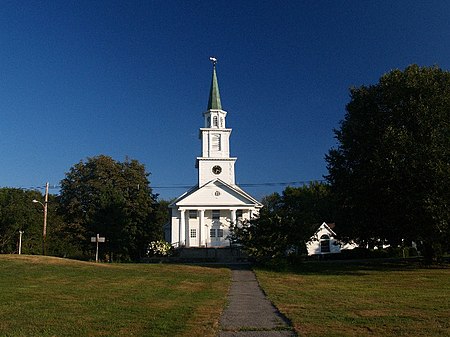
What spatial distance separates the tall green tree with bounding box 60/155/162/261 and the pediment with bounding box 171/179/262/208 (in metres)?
4.31

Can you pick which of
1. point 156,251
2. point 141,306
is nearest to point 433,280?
point 141,306

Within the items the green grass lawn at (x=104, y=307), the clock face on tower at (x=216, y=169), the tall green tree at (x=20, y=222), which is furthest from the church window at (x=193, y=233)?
the green grass lawn at (x=104, y=307)

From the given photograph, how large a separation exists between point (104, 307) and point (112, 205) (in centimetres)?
3449

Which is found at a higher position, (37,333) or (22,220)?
(22,220)

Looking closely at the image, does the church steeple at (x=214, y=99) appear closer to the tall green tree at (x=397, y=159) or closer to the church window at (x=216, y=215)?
the church window at (x=216, y=215)

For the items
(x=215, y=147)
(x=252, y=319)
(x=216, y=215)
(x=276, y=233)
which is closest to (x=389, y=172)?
(x=276, y=233)

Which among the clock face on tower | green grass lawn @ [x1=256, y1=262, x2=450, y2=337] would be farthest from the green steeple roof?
green grass lawn @ [x1=256, y1=262, x2=450, y2=337]

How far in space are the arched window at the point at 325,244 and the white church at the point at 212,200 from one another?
12021 millimetres

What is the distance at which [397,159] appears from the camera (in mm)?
26203

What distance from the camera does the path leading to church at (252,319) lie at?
30.9 ft

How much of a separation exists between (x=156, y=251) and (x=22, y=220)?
78.8 ft

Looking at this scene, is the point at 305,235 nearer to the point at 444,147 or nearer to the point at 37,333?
the point at 444,147

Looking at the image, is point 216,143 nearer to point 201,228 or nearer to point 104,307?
point 201,228

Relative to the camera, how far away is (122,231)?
1810 inches
